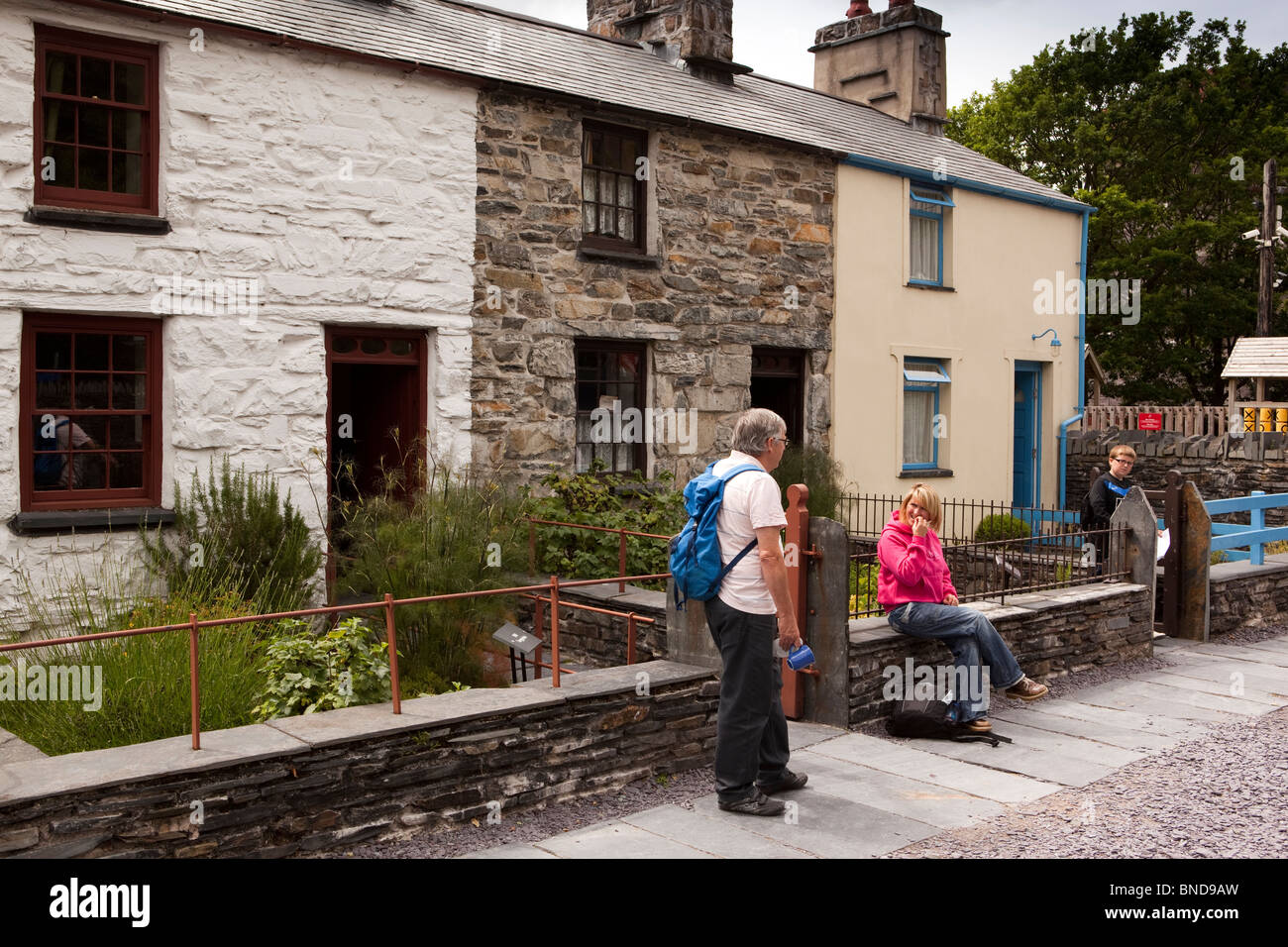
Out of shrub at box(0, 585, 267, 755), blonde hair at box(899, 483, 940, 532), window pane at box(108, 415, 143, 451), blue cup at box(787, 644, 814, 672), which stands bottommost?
shrub at box(0, 585, 267, 755)

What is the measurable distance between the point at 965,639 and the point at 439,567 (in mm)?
3573

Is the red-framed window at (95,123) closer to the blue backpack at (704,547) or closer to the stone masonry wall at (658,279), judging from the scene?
the stone masonry wall at (658,279)

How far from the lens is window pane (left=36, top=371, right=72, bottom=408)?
895 centimetres

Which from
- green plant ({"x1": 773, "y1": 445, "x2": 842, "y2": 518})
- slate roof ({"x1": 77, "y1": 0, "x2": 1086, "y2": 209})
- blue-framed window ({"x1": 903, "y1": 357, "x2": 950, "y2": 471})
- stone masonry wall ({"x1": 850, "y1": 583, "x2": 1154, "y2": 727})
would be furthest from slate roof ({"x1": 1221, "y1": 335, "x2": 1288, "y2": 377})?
stone masonry wall ({"x1": 850, "y1": 583, "x2": 1154, "y2": 727})

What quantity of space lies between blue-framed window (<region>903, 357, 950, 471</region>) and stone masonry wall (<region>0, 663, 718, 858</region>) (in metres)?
10.9

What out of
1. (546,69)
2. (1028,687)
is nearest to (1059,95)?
(546,69)

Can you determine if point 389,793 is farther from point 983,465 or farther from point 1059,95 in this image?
point 1059,95

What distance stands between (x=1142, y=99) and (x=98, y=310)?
98.4ft

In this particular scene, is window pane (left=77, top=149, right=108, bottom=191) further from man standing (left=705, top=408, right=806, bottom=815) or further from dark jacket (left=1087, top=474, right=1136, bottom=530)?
dark jacket (left=1087, top=474, right=1136, bottom=530)

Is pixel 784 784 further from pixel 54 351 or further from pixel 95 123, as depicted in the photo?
pixel 95 123

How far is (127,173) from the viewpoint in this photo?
9422 mm

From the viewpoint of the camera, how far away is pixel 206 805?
4.64 m

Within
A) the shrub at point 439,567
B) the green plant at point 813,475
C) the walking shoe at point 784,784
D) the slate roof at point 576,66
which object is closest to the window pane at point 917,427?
the green plant at point 813,475

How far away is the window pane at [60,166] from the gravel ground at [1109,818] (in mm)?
6456
